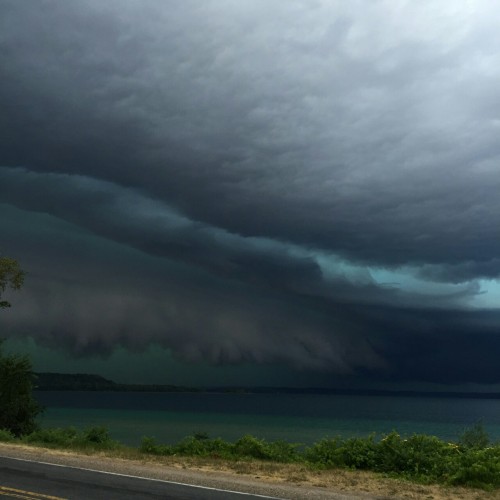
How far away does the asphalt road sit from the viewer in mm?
13398

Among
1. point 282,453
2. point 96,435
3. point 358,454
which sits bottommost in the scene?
Answer: point 96,435

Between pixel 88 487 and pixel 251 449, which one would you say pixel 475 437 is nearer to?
pixel 251 449

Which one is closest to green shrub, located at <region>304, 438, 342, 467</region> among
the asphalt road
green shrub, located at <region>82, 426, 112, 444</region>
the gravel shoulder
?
the gravel shoulder

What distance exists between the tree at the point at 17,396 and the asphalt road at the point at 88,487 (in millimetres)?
26677

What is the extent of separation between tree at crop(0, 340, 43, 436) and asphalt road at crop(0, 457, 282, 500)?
1050 inches

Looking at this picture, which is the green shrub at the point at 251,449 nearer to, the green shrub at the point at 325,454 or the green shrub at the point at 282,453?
the green shrub at the point at 282,453

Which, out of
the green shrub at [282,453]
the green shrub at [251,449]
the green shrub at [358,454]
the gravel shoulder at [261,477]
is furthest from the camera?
the green shrub at [251,449]

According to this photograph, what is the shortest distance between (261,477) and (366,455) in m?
4.12

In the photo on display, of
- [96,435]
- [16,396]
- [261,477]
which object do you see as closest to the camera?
[261,477]

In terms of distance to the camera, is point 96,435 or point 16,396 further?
point 16,396

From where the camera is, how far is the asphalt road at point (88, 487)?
1340 centimetres

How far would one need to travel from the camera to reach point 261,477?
1745 centimetres

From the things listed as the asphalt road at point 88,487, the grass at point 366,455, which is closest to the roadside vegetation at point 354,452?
the grass at point 366,455

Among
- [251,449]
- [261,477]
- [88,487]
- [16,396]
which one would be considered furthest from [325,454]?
[16,396]
